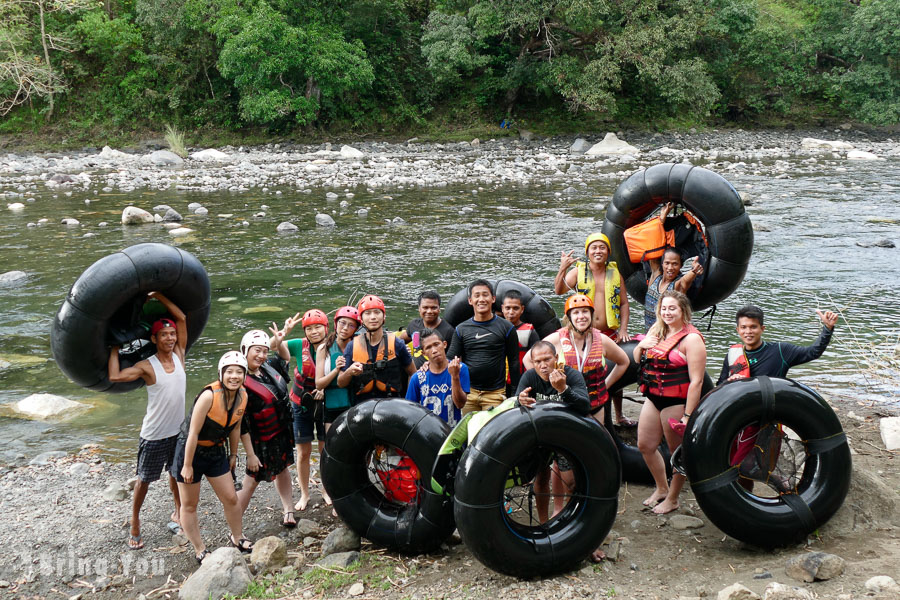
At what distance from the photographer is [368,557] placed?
5.04m

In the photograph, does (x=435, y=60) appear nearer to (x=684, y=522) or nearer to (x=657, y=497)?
(x=657, y=497)

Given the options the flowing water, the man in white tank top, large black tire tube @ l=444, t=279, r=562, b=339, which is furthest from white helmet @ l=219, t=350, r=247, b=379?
the flowing water

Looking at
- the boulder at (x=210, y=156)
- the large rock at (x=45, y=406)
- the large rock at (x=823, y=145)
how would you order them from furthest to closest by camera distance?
the large rock at (x=823, y=145), the boulder at (x=210, y=156), the large rock at (x=45, y=406)

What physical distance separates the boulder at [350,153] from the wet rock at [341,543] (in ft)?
83.5

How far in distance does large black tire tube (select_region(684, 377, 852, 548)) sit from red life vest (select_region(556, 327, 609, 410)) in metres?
0.72

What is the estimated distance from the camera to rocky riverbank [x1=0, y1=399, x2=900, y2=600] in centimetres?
434

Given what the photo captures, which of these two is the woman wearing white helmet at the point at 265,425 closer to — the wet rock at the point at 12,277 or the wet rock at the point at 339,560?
the wet rock at the point at 339,560

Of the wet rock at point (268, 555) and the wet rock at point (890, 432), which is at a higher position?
the wet rock at point (890, 432)

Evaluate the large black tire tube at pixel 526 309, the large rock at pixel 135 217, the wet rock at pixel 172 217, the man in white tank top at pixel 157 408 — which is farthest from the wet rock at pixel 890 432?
the large rock at pixel 135 217

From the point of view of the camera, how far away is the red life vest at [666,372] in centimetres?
530

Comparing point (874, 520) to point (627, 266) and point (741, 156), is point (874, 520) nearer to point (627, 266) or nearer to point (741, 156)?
point (627, 266)

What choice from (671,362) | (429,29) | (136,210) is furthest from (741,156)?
(671,362)

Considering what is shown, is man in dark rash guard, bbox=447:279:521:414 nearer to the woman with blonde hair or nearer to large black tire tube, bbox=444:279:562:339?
large black tire tube, bbox=444:279:562:339

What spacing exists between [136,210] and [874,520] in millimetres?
15732
